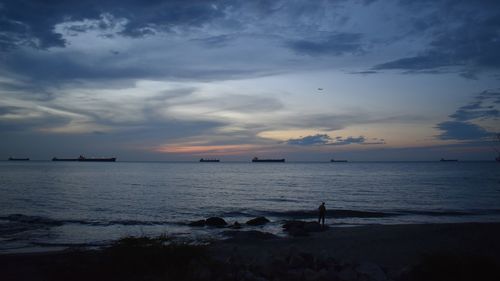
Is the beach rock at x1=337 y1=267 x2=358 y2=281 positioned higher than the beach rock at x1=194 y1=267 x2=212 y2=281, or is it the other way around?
the beach rock at x1=337 y1=267 x2=358 y2=281

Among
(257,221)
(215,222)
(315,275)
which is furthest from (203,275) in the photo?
(257,221)

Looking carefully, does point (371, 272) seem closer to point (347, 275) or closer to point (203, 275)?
point (347, 275)

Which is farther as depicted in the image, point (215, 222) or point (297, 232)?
point (215, 222)

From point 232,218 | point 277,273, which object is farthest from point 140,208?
point 277,273

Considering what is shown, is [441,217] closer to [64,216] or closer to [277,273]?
[277,273]

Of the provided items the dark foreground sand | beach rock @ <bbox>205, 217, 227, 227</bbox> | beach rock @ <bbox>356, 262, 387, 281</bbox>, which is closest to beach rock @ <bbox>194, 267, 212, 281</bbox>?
the dark foreground sand

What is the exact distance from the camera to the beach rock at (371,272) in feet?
33.9

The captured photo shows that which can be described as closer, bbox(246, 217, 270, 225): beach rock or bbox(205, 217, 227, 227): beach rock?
bbox(205, 217, 227, 227): beach rock

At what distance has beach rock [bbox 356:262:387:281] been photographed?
1034 cm

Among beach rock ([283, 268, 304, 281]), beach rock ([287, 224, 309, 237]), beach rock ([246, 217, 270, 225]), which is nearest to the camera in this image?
beach rock ([283, 268, 304, 281])

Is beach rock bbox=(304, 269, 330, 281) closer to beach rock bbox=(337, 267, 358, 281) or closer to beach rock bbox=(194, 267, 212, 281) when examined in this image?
beach rock bbox=(337, 267, 358, 281)

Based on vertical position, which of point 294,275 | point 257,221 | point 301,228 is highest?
point 294,275

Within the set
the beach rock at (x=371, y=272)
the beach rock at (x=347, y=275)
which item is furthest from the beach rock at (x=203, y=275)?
the beach rock at (x=371, y=272)

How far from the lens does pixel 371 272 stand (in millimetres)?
10703
